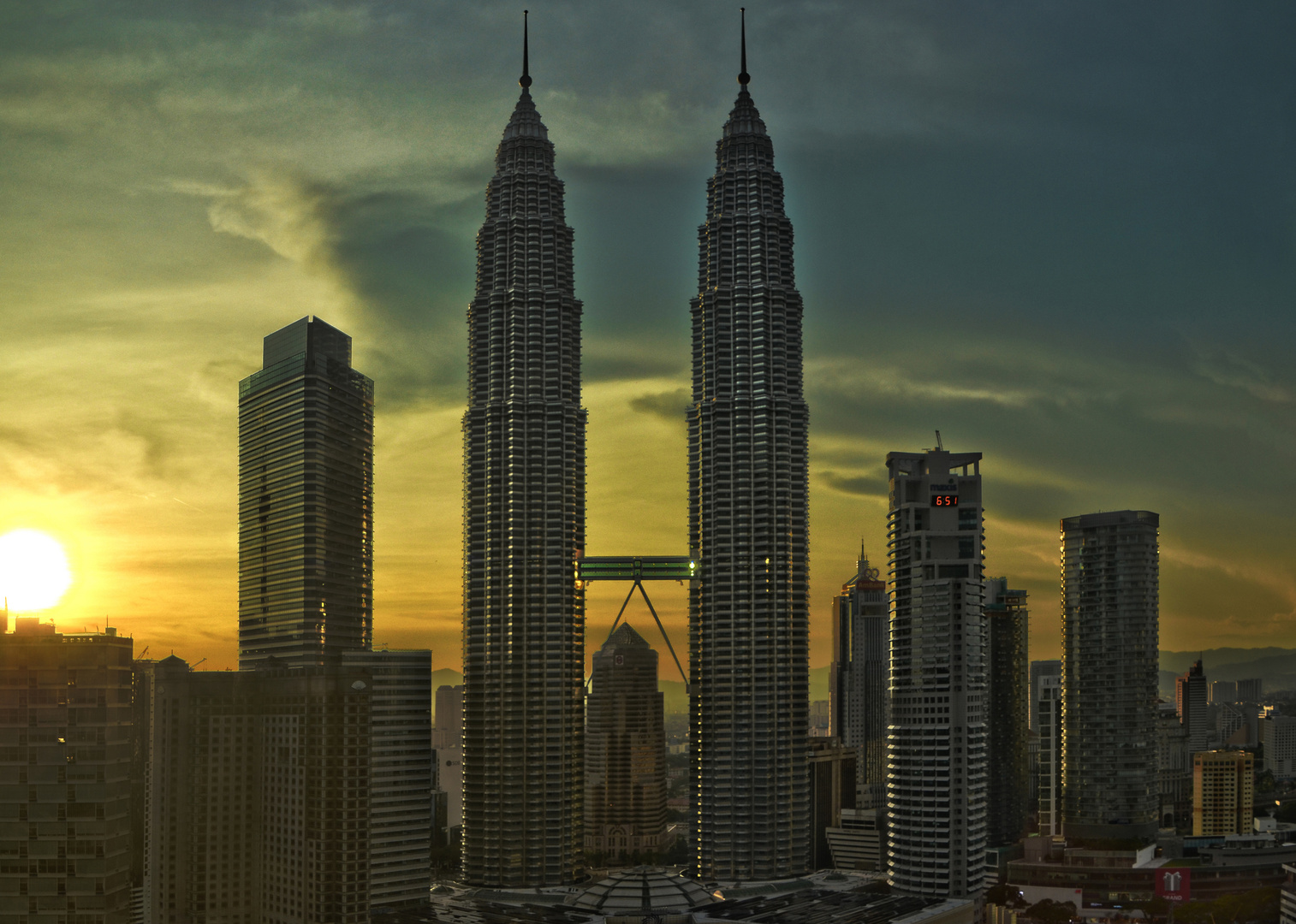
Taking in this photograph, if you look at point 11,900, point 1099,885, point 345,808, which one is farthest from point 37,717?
point 1099,885

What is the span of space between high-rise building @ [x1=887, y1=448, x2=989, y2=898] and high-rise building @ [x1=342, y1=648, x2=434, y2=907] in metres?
56.4

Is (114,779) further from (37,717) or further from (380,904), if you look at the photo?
(380,904)

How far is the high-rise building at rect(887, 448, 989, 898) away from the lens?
590ft

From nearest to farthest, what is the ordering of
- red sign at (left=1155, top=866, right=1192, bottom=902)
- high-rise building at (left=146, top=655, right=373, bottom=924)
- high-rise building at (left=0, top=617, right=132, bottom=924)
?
high-rise building at (left=0, top=617, right=132, bottom=924) < high-rise building at (left=146, top=655, right=373, bottom=924) < red sign at (left=1155, top=866, right=1192, bottom=902)

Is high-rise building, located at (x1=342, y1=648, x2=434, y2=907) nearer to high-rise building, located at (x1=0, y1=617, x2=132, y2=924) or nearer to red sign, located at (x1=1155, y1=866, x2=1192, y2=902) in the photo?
high-rise building, located at (x1=0, y1=617, x2=132, y2=924)

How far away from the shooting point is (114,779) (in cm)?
9912

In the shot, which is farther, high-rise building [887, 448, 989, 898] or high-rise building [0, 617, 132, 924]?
high-rise building [887, 448, 989, 898]

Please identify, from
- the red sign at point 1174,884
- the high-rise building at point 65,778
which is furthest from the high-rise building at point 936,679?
the high-rise building at point 65,778

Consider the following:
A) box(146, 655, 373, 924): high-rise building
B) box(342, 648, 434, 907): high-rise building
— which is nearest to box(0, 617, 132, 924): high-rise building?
box(146, 655, 373, 924): high-rise building

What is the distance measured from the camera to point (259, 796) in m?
168

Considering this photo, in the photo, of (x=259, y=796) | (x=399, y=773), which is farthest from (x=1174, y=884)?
(x=259, y=796)

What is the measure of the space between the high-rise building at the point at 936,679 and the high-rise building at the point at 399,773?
2222 inches

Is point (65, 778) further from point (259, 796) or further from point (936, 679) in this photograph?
point (936, 679)

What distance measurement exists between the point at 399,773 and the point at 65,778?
87.1 metres
